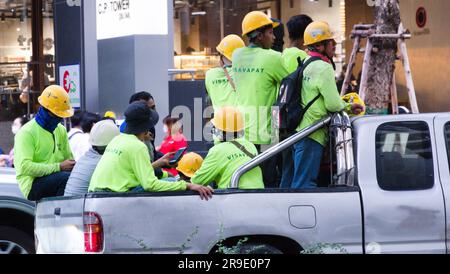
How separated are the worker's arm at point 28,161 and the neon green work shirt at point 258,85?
5.80 feet

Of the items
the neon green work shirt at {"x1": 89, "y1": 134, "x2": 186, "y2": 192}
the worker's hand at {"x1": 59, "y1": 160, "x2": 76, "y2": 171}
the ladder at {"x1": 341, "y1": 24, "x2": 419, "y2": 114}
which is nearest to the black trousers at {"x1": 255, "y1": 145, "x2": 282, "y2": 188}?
the neon green work shirt at {"x1": 89, "y1": 134, "x2": 186, "y2": 192}

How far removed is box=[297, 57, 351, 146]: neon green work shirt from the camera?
7.85 metres

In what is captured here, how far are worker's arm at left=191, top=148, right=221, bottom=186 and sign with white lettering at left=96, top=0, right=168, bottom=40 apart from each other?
6.08 meters

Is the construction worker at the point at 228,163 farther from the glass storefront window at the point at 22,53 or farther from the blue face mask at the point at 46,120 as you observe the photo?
the glass storefront window at the point at 22,53

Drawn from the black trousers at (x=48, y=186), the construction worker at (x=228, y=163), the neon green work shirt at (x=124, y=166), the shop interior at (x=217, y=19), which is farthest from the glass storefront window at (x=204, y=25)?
the neon green work shirt at (x=124, y=166)

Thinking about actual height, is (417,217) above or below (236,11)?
below

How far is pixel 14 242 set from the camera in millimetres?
8750

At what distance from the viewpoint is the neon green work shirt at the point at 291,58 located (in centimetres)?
877

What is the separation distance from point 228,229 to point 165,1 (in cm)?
685

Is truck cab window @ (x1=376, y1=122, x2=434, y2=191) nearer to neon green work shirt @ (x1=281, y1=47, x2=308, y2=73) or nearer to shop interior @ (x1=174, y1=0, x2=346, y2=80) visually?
neon green work shirt @ (x1=281, y1=47, x2=308, y2=73)

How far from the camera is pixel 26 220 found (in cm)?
891

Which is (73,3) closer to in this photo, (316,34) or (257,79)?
(257,79)
